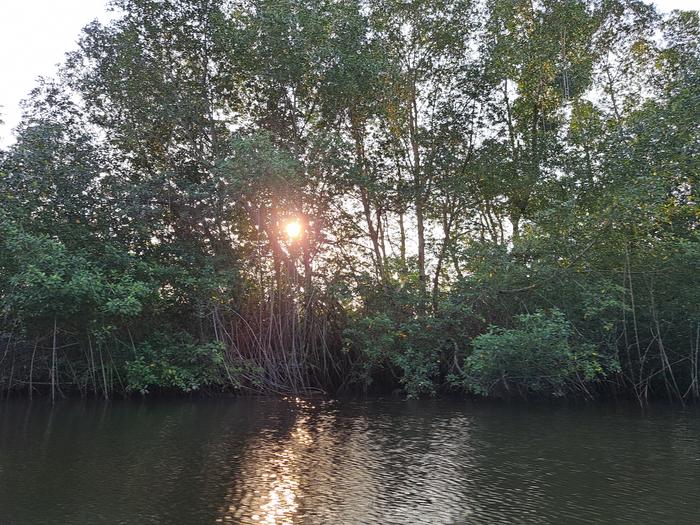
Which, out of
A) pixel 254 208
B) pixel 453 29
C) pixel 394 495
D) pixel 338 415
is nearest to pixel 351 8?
pixel 453 29

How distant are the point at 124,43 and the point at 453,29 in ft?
30.2

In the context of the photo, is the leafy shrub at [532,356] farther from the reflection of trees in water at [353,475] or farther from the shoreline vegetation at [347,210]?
the reflection of trees in water at [353,475]

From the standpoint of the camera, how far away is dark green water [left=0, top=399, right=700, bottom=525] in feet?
16.7

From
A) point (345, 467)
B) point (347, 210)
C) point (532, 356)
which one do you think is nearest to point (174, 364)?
point (347, 210)

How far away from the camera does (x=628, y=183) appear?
12.2 m

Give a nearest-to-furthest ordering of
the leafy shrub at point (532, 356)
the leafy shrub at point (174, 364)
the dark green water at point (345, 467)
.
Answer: the dark green water at point (345, 467) < the leafy shrub at point (532, 356) < the leafy shrub at point (174, 364)

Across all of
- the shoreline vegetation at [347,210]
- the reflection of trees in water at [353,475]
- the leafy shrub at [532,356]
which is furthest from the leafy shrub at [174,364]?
the leafy shrub at [532,356]

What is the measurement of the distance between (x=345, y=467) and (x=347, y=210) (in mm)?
10802

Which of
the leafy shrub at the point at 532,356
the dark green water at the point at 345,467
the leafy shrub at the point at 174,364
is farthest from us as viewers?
the leafy shrub at the point at 174,364

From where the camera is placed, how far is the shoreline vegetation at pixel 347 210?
12711mm

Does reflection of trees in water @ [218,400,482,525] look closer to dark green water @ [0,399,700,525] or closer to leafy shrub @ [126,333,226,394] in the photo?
dark green water @ [0,399,700,525]

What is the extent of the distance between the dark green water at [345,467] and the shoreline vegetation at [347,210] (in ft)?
8.46

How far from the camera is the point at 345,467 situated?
688cm

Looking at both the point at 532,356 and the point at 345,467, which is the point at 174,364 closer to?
the point at 345,467
